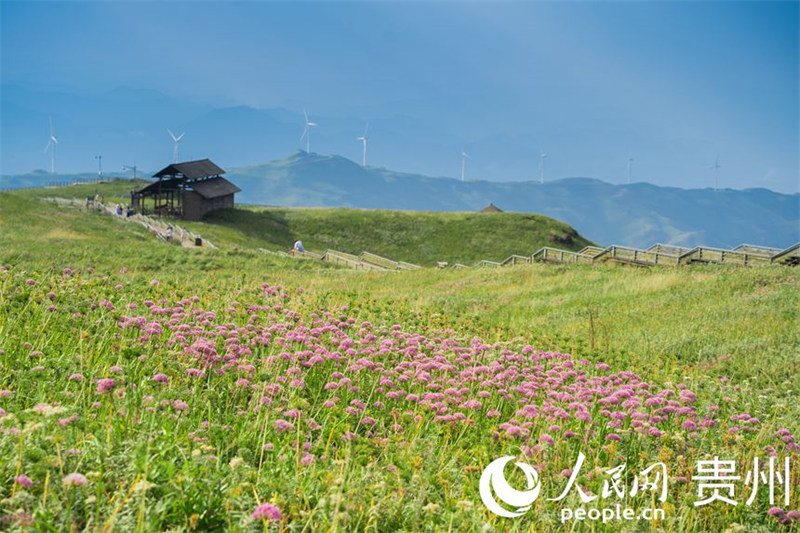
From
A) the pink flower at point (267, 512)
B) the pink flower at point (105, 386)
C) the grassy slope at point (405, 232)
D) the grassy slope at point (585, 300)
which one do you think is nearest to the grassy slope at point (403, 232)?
the grassy slope at point (405, 232)

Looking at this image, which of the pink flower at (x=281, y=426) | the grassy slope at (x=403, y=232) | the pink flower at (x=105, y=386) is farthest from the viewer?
the grassy slope at (x=403, y=232)

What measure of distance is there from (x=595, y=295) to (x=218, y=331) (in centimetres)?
1888

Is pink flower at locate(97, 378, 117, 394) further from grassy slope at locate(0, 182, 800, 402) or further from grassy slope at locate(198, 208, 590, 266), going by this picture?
grassy slope at locate(198, 208, 590, 266)

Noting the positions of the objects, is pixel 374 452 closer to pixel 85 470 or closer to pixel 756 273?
pixel 85 470

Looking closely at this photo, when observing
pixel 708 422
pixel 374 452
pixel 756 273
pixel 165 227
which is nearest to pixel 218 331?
pixel 374 452

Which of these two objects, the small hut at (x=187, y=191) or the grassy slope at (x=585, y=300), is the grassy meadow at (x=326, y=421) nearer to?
the grassy slope at (x=585, y=300)

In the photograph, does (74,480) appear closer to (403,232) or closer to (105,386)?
(105,386)

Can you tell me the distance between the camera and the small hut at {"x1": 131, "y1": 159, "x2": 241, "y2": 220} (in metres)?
82.0

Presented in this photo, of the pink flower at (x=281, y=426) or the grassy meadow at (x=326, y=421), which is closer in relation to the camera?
the grassy meadow at (x=326, y=421)

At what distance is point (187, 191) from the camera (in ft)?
269

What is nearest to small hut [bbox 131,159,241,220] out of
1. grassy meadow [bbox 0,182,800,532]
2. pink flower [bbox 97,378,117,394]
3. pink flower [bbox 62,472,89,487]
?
grassy meadow [bbox 0,182,800,532]

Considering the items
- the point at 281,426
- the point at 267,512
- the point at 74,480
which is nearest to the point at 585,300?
the point at 281,426

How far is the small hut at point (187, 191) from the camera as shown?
82.0m

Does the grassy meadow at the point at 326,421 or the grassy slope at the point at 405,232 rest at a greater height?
the grassy slope at the point at 405,232
